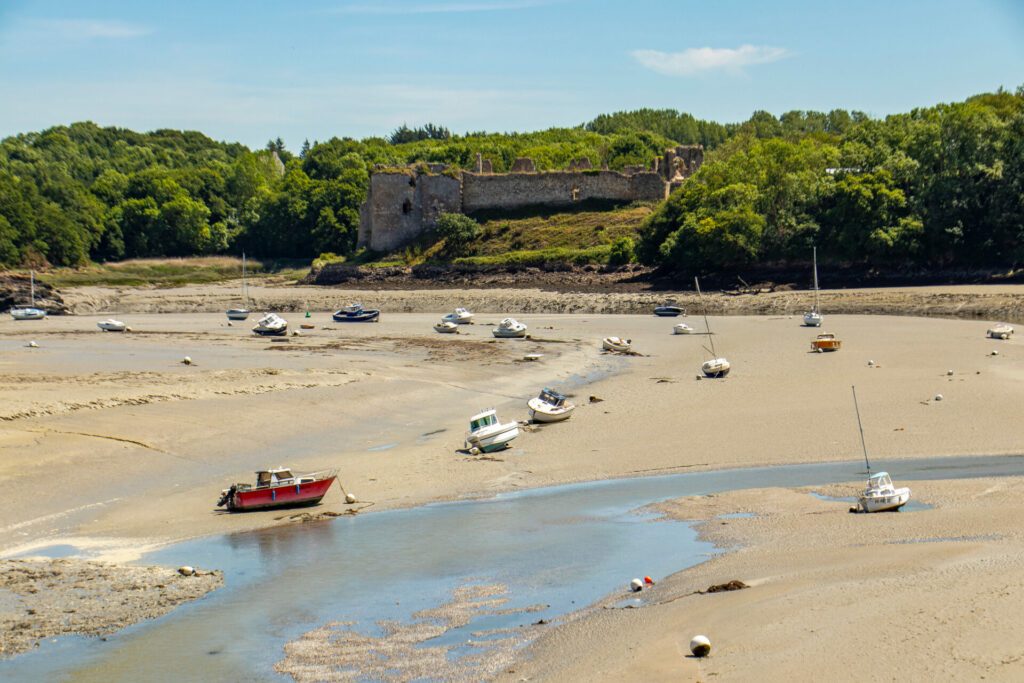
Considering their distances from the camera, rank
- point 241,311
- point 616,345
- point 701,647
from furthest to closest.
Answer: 1. point 241,311
2. point 616,345
3. point 701,647

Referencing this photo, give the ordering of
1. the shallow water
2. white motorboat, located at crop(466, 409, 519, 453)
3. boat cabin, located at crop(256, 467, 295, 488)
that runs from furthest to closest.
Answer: white motorboat, located at crop(466, 409, 519, 453) → boat cabin, located at crop(256, 467, 295, 488) → the shallow water

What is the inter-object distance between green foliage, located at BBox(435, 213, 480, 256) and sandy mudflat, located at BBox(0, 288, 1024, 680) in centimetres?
3108

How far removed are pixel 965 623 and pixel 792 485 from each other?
30.8 feet

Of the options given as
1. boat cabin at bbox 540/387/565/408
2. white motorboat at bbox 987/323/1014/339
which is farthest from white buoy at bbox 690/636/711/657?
white motorboat at bbox 987/323/1014/339

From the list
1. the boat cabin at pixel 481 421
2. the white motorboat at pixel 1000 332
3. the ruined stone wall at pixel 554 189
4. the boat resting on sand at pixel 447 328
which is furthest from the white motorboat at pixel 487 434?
the ruined stone wall at pixel 554 189

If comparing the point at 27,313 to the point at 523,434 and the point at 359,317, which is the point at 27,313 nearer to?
the point at 359,317

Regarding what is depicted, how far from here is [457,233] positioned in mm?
78875

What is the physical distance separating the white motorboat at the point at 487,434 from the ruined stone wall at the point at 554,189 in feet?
183

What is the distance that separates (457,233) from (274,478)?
57854mm

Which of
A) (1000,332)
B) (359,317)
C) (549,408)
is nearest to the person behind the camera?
(549,408)

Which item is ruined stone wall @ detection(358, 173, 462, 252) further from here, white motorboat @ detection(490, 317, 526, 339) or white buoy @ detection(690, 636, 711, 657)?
white buoy @ detection(690, 636, 711, 657)

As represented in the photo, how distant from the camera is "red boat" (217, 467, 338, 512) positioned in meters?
21.4

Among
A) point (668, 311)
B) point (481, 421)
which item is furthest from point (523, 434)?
point (668, 311)

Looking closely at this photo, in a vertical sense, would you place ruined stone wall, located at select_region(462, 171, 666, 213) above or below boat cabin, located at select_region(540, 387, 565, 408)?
above
